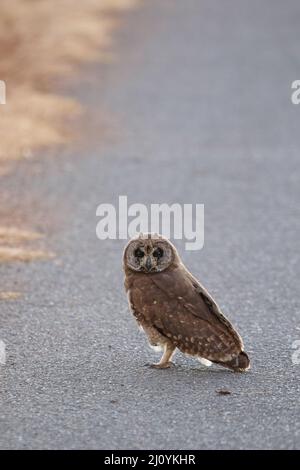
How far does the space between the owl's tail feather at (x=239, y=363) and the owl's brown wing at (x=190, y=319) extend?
1.6 inches

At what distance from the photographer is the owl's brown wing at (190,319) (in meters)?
7.03

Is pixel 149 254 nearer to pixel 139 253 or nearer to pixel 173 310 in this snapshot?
pixel 139 253

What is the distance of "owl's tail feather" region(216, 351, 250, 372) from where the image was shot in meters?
7.09

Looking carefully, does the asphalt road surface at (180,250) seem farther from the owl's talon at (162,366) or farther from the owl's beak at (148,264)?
the owl's beak at (148,264)

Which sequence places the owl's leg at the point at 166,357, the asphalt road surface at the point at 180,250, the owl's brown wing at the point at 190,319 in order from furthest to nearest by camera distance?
the owl's leg at the point at 166,357
the owl's brown wing at the point at 190,319
the asphalt road surface at the point at 180,250

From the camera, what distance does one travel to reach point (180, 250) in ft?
37.7

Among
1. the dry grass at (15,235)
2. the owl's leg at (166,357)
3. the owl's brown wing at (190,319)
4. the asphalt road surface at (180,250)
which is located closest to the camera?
the asphalt road surface at (180,250)

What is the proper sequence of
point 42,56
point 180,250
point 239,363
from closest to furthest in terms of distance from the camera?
1. point 239,363
2. point 180,250
3. point 42,56

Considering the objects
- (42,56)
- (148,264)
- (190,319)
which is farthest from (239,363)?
(42,56)

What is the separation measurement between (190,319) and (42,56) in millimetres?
16264

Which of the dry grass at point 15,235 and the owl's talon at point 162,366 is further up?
the dry grass at point 15,235

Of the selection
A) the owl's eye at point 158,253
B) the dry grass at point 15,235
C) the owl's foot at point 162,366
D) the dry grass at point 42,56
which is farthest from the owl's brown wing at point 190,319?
the dry grass at point 42,56
